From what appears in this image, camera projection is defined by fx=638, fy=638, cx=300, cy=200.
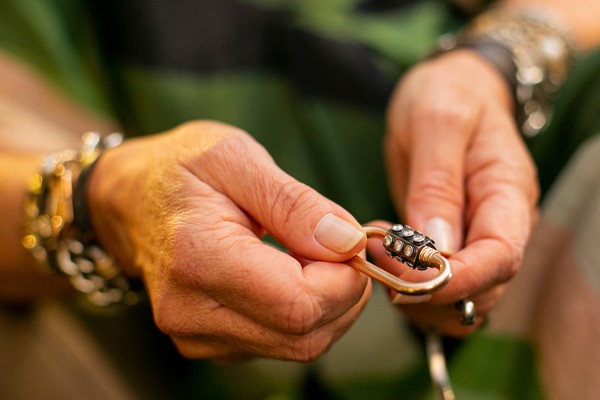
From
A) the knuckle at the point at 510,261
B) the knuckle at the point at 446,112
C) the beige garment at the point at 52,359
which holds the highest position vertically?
the knuckle at the point at 446,112

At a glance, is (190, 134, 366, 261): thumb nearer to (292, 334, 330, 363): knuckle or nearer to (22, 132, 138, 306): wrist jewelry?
(292, 334, 330, 363): knuckle

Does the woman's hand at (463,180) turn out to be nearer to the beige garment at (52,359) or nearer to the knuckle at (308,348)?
the knuckle at (308,348)

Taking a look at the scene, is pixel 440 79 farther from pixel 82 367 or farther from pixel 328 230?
pixel 82 367

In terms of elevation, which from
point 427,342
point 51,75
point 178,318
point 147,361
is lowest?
point 147,361

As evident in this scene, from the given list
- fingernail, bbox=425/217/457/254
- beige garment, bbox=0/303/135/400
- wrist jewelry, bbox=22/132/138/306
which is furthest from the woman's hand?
beige garment, bbox=0/303/135/400

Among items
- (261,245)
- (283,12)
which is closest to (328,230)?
(261,245)

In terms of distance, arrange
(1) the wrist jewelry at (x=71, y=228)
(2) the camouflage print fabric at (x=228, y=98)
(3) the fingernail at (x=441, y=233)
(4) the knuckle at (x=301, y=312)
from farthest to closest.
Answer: (2) the camouflage print fabric at (x=228, y=98)
(1) the wrist jewelry at (x=71, y=228)
(3) the fingernail at (x=441, y=233)
(4) the knuckle at (x=301, y=312)

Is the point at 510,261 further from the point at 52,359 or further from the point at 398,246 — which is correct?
the point at 52,359

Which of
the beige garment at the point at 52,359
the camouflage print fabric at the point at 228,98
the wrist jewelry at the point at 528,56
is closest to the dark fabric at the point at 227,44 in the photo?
the camouflage print fabric at the point at 228,98
